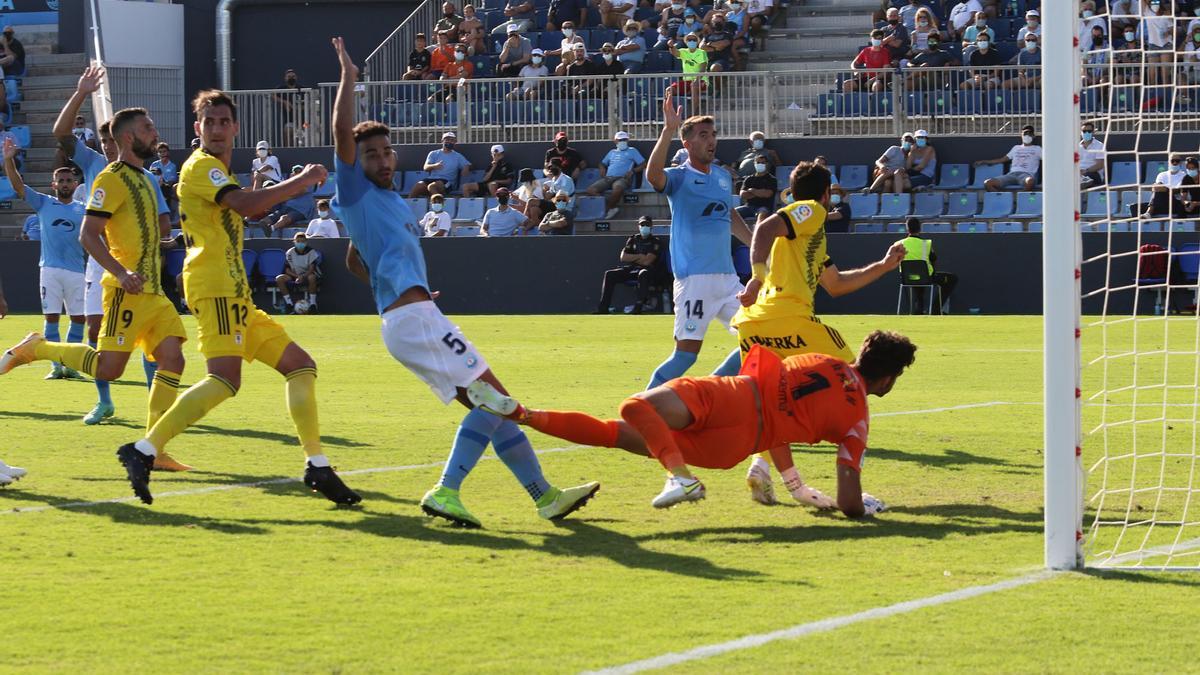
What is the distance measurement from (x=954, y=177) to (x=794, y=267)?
2070cm

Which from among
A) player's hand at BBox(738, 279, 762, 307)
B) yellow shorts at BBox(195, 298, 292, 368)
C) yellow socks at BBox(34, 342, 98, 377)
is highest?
player's hand at BBox(738, 279, 762, 307)

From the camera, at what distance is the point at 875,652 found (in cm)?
539

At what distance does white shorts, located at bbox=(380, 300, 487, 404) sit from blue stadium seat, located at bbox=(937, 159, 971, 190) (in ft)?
74.5

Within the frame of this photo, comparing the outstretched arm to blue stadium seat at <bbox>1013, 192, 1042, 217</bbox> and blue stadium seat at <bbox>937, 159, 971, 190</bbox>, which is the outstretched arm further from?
blue stadium seat at <bbox>937, 159, 971, 190</bbox>

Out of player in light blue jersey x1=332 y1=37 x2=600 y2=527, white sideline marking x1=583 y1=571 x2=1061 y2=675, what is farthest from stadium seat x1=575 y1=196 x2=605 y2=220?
white sideline marking x1=583 y1=571 x2=1061 y2=675

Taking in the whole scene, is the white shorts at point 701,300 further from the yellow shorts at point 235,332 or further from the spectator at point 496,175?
the spectator at point 496,175

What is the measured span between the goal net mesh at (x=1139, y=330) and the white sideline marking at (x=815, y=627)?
0.66 meters

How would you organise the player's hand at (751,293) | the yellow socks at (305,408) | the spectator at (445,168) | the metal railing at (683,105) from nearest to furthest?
the yellow socks at (305,408) → the player's hand at (751,293) → the metal railing at (683,105) → the spectator at (445,168)

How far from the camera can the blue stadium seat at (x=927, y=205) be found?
29047 mm

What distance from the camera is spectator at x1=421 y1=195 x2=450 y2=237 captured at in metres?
30.6

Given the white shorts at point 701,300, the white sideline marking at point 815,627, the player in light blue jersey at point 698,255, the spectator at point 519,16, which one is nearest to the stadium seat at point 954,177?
the spectator at point 519,16

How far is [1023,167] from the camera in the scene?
28719 millimetres

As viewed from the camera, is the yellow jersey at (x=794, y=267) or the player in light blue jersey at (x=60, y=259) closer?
the yellow jersey at (x=794, y=267)

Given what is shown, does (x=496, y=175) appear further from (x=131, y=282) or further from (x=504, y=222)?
(x=131, y=282)
